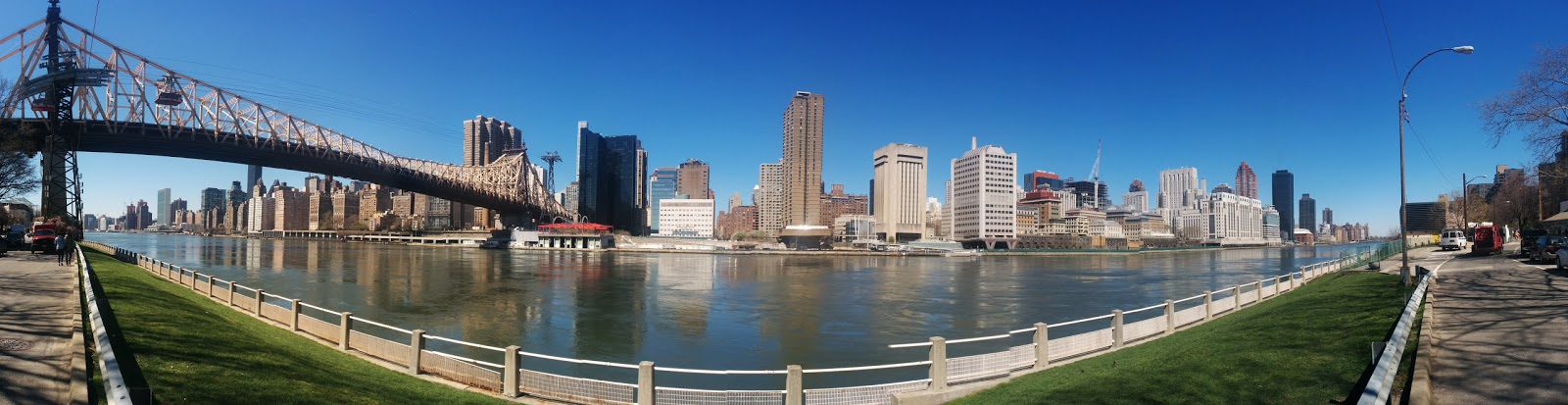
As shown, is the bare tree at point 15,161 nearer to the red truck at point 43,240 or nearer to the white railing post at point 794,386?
the red truck at point 43,240

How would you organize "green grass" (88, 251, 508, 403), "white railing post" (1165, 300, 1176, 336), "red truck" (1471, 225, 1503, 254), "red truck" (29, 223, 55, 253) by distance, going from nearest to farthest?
"green grass" (88, 251, 508, 403), "white railing post" (1165, 300, 1176, 336), "red truck" (1471, 225, 1503, 254), "red truck" (29, 223, 55, 253)

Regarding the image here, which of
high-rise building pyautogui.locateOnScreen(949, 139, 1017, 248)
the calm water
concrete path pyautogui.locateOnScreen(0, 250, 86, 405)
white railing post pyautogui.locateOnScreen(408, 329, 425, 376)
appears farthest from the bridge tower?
high-rise building pyautogui.locateOnScreen(949, 139, 1017, 248)

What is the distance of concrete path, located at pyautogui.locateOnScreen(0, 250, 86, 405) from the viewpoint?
7.38 meters

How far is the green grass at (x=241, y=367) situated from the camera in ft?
27.5

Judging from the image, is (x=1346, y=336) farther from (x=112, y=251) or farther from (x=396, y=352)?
(x=112, y=251)

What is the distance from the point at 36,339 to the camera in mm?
9883

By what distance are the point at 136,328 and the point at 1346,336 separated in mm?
21010

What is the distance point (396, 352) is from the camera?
1334 centimetres

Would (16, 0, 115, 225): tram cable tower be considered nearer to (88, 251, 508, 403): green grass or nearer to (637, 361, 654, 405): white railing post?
(88, 251, 508, 403): green grass

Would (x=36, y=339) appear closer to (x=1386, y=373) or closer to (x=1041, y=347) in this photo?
(x=1041, y=347)

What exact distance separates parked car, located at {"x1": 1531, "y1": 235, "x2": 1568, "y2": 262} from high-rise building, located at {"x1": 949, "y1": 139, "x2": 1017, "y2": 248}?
524ft

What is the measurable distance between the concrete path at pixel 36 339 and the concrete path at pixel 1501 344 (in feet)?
50.1

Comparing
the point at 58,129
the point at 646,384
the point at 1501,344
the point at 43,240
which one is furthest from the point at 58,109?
the point at 1501,344

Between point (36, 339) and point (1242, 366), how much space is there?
1877 centimetres
